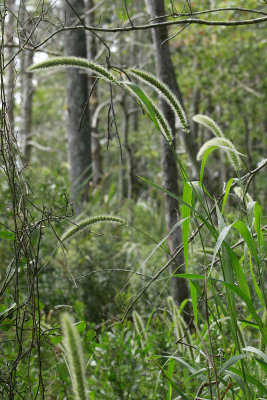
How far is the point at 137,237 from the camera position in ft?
21.5

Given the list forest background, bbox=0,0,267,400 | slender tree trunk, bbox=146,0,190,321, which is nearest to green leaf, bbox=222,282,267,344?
forest background, bbox=0,0,267,400

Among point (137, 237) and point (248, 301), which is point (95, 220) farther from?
point (137, 237)

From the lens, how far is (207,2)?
37.2 ft

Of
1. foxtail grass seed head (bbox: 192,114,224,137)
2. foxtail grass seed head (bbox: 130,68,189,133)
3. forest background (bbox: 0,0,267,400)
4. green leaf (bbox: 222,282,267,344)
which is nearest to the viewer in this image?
green leaf (bbox: 222,282,267,344)

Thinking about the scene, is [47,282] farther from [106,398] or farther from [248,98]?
[248,98]

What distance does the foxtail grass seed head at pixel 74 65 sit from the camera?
1.70 metres

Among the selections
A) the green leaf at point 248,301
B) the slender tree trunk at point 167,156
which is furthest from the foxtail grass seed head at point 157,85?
the slender tree trunk at point 167,156

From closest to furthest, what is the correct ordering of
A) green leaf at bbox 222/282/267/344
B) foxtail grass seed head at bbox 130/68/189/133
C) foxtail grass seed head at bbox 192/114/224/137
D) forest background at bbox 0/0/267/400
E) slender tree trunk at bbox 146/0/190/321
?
green leaf at bbox 222/282/267/344 < forest background at bbox 0/0/267/400 < foxtail grass seed head at bbox 130/68/189/133 < foxtail grass seed head at bbox 192/114/224/137 < slender tree trunk at bbox 146/0/190/321

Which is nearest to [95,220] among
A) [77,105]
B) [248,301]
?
[248,301]

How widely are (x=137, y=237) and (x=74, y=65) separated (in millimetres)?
4908

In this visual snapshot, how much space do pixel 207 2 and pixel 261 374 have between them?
36.1 ft

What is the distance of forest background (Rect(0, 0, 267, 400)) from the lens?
5.38 feet

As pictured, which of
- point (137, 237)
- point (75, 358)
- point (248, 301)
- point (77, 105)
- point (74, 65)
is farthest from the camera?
point (77, 105)

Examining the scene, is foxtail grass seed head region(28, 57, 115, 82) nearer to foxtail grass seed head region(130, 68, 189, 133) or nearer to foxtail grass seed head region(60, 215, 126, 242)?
foxtail grass seed head region(130, 68, 189, 133)
